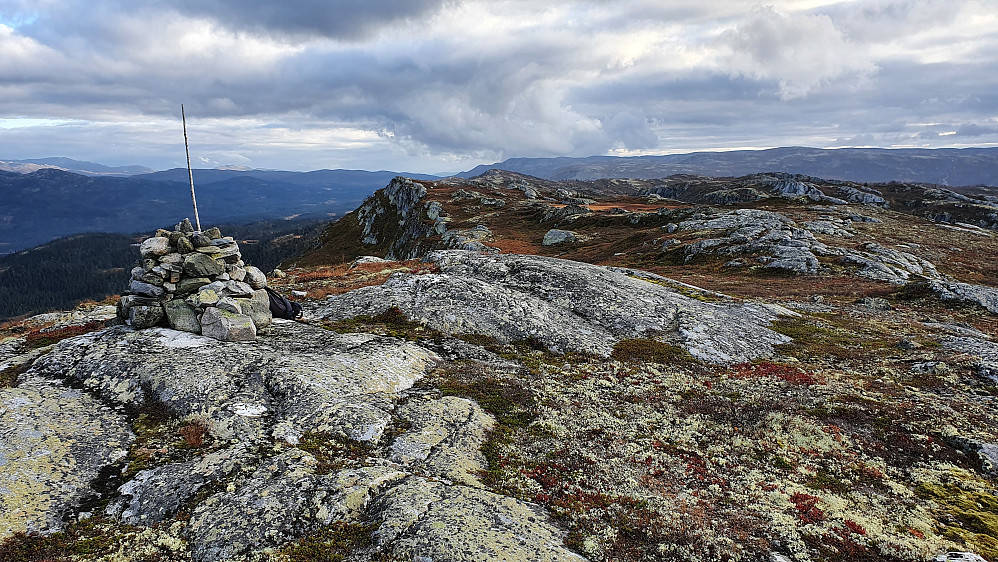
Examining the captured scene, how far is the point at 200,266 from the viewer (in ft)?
66.4

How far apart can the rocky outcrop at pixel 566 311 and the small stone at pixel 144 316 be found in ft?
26.1

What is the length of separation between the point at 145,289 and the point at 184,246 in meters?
2.62

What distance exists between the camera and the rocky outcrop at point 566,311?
2362cm

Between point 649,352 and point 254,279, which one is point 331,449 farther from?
point 649,352

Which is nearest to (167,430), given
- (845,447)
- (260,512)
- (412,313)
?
(260,512)

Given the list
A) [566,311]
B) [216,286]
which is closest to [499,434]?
[566,311]

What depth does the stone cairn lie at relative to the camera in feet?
61.9

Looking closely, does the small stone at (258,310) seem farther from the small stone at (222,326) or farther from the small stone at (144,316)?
the small stone at (144,316)

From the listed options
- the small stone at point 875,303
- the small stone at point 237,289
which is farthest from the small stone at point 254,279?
the small stone at point 875,303

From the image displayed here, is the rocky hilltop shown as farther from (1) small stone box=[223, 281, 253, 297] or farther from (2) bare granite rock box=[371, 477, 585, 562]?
(1) small stone box=[223, 281, 253, 297]

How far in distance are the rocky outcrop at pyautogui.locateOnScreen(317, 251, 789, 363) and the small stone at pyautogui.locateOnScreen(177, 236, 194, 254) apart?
7314 mm

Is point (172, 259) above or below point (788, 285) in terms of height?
above

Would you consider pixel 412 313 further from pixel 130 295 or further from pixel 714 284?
pixel 714 284

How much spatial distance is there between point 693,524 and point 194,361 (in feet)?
56.0
